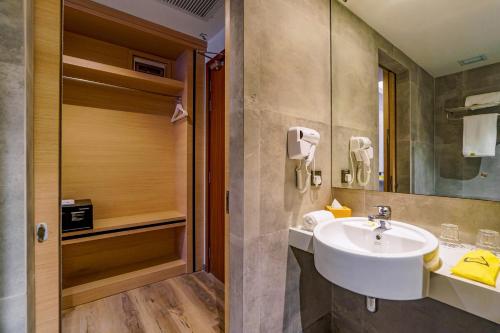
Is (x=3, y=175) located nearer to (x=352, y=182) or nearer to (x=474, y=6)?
(x=352, y=182)

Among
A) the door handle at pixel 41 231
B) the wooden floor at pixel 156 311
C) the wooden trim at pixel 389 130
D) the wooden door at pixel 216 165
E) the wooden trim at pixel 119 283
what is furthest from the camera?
the wooden door at pixel 216 165

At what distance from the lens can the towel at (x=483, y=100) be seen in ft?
3.14

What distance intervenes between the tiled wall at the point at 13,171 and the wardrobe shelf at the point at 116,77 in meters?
1.54

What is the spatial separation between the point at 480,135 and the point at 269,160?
97 centimetres

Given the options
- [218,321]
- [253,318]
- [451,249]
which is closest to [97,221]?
[218,321]

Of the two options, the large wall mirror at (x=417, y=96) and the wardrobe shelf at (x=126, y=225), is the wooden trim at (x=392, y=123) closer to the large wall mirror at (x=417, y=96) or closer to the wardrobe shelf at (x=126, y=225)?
the large wall mirror at (x=417, y=96)

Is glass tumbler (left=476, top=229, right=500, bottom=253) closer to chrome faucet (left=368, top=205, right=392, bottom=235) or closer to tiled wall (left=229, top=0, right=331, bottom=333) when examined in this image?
chrome faucet (left=368, top=205, right=392, bottom=235)

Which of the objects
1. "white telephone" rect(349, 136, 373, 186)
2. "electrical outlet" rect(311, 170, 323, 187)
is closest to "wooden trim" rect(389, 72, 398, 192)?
"white telephone" rect(349, 136, 373, 186)

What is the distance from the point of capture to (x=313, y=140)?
1209 millimetres

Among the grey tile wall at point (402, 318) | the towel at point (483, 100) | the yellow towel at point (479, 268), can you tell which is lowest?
the grey tile wall at point (402, 318)

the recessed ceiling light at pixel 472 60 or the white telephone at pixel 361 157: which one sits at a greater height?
the recessed ceiling light at pixel 472 60

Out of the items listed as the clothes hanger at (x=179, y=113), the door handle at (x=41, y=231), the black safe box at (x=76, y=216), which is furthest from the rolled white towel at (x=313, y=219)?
the black safe box at (x=76, y=216)

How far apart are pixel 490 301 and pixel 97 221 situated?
2586mm

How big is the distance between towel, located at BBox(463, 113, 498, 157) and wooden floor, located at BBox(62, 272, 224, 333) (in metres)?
1.82
